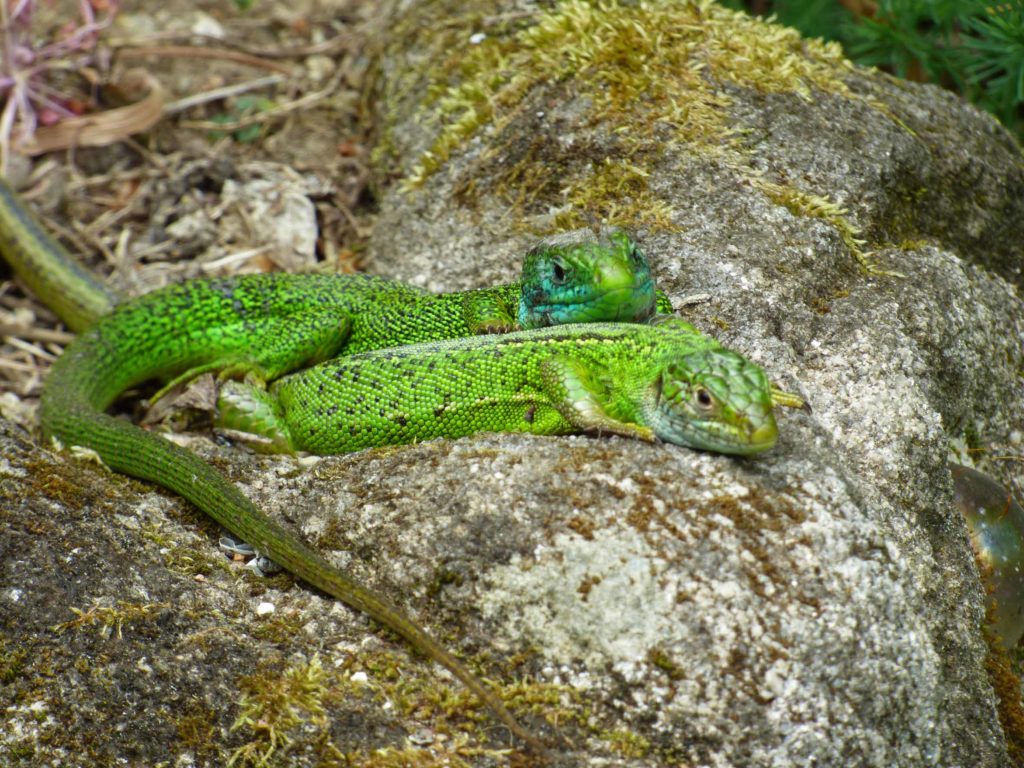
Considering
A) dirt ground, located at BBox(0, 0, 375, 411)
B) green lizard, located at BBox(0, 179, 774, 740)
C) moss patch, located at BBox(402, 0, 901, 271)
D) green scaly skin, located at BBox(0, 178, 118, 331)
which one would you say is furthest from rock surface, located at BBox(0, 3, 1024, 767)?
dirt ground, located at BBox(0, 0, 375, 411)

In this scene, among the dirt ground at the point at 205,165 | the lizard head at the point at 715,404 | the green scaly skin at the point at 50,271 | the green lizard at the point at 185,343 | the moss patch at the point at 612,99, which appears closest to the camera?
the lizard head at the point at 715,404

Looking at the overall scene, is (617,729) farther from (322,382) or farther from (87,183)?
(87,183)

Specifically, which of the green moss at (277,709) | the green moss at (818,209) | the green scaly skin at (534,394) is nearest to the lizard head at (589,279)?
the green scaly skin at (534,394)

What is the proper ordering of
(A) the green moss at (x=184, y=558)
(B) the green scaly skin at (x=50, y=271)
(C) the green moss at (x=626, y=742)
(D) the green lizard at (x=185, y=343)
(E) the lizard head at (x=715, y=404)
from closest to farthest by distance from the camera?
(C) the green moss at (x=626, y=742) → (E) the lizard head at (x=715, y=404) → (A) the green moss at (x=184, y=558) → (D) the green lizard at (x=185, y=343) → (B) the green scaly skin at (x=50, y=271)

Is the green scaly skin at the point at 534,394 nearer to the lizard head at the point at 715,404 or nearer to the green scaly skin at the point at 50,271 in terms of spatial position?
the lizard head at the point at 715,404

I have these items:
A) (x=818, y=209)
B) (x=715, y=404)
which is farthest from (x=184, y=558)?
(x=818, y=209)

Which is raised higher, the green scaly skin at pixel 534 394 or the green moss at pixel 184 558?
the green scaly skin at pixel 534 394

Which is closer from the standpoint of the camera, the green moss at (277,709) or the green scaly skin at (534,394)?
the green moss at (277,709)

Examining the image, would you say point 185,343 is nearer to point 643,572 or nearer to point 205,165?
point 205,165
